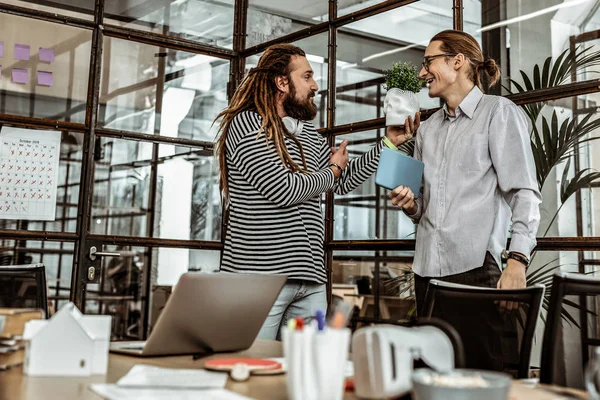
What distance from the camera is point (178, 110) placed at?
3320mm

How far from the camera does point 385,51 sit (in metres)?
2.86

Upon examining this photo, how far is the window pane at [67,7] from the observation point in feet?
9.80

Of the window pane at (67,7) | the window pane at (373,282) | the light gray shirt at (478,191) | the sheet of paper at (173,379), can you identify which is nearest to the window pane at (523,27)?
the light gray shirt at (478,191)

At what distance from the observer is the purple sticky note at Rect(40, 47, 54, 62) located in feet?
9.87

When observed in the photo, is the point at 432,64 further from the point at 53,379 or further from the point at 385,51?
the point at 53,379

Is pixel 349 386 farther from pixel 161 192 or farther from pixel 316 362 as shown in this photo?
pixel 161 192

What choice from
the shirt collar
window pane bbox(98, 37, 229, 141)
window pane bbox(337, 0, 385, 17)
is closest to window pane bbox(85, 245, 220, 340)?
window pane bbox(98, 37, 229, 141)

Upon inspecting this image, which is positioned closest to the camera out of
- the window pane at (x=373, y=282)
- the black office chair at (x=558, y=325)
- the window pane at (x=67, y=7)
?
the black office chair at (x=558, y=325)

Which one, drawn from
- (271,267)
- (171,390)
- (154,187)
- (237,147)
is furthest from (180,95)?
(171,390)

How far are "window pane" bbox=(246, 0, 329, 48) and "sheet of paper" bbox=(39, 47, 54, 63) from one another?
1.00 meters

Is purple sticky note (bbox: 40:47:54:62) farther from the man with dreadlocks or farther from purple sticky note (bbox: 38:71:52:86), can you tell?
the man with dreadlocks

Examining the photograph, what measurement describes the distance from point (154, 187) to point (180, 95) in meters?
0.50

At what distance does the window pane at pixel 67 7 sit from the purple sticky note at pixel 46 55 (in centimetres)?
19

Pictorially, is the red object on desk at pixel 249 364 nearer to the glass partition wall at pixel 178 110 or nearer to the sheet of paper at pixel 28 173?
the glass partition wall at pixel 178 110
